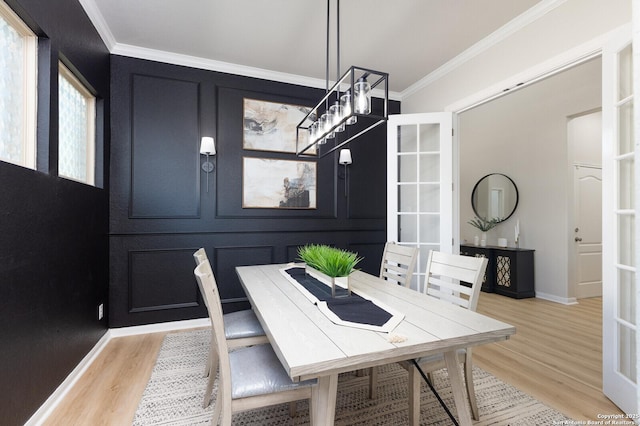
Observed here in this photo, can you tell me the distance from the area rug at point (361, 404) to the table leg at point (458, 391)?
A: 1.33 ft

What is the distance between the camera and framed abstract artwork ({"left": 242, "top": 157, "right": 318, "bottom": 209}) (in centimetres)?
339

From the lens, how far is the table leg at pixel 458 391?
→ 4.44 ft

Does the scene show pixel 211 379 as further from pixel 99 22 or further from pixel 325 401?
pixel 99 22

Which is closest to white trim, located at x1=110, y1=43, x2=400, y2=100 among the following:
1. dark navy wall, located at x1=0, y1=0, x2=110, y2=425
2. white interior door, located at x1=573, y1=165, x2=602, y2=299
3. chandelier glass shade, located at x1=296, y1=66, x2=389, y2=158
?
dark navy wall, located at x1=0, y1=0, x2=110, y2=425

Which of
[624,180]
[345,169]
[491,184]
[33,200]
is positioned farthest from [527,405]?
[491,184]

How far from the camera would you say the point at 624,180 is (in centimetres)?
186

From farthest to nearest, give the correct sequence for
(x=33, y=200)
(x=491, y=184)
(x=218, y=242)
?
1. (x=491, y=184)
2. (x=218, y=242)
3. (x=33, y=200)

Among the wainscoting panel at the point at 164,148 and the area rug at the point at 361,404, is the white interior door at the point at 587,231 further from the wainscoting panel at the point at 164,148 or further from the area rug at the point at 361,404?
the wainscoting panel at the point at 164,148

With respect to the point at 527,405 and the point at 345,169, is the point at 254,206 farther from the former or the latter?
the point at 527,405

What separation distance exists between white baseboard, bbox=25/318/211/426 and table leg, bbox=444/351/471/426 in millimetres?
2156

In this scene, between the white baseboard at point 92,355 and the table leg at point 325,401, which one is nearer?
the table leg at point 325,401

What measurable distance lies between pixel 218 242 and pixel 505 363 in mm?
2846

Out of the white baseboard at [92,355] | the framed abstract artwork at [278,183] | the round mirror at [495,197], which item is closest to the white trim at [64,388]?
the white baseboard at [92,355]

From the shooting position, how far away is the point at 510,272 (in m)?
4.43
